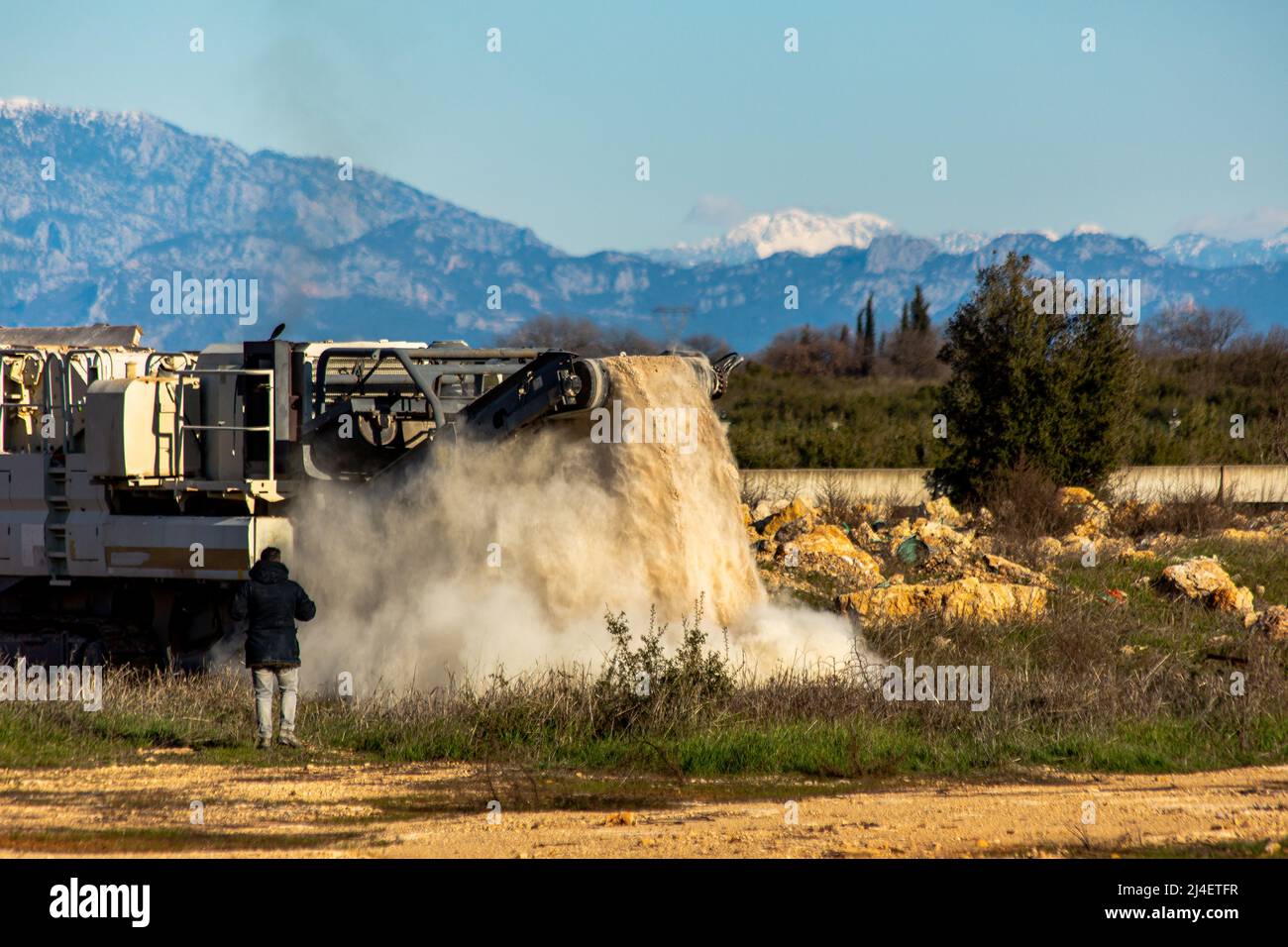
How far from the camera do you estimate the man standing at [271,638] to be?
11.8m

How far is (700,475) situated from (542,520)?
1.53 metres

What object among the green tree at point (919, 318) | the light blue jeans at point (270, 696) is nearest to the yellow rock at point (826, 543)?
the light blue jeans at point (270, 696)

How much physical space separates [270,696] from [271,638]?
1.50ft

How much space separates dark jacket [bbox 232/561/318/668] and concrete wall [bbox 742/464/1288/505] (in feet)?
63.5

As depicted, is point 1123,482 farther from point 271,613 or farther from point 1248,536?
point 271,613

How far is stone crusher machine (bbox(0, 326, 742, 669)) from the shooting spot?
1451 cm

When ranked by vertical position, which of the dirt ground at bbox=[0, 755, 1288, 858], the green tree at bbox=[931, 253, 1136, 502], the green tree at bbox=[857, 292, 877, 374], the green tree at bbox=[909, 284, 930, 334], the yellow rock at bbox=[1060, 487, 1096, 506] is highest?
the green tree at bbox=[909, 284, 930, 334]

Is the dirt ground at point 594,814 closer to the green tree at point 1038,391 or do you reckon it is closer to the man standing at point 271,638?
the man standing at point 271,638

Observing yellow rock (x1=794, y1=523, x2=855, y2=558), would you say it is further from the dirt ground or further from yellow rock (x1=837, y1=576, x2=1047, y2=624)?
the dirt ground

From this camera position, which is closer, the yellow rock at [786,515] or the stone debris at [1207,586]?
the stone debris at [1207,586]

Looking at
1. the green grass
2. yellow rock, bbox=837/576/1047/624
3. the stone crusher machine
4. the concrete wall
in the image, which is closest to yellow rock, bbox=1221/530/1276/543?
the concrete wall

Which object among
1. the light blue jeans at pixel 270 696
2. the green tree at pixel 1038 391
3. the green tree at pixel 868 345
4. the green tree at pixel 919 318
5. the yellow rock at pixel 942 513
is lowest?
the light blue jeans at pixel 270 696

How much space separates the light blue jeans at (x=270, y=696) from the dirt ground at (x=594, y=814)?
730 mm

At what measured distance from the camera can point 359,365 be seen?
1535 cm
